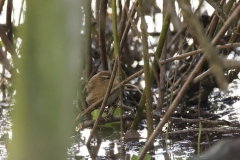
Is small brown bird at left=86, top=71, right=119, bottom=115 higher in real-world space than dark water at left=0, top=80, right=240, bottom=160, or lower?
higher

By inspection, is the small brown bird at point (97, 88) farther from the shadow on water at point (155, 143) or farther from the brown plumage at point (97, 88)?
the shadow on water at point (155, 143)

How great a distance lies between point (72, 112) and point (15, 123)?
7 cm

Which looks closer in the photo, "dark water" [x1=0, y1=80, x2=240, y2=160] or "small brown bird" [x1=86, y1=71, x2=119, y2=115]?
"dark water" [x1=0, y1=80, x2=240, y2=160]

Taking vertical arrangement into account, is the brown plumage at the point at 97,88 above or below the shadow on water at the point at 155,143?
above

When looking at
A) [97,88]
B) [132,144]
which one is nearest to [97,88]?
[97,88]

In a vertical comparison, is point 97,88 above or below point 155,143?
above

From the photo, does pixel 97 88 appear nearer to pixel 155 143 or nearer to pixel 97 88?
pixel 97 88

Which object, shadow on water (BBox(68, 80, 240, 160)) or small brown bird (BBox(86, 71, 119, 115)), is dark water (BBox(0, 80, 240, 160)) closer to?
shadow on water (BBox(68, 80, 240, 160))

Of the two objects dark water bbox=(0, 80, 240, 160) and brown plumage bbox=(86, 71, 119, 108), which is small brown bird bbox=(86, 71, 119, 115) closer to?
brown plumage bbox=(86, 71, 119, 108)

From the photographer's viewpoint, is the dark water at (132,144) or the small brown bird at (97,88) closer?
the dark water at (132,144)

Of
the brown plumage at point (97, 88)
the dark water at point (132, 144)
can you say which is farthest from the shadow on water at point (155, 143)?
the brown plumage at point (97, 88)

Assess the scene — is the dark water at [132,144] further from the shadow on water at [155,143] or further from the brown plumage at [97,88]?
the brown plumage at [97,88]

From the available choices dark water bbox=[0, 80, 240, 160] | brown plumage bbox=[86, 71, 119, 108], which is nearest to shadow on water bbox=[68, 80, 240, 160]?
dark water bbox=[0, 80, 240, 160]

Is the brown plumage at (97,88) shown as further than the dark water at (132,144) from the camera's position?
Yes
